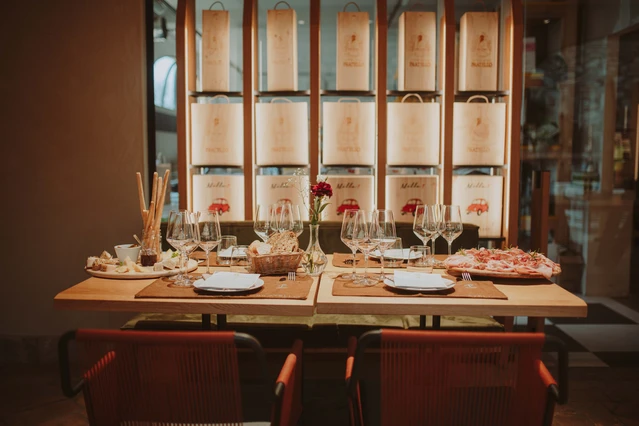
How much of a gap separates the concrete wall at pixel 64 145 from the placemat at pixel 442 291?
207cm

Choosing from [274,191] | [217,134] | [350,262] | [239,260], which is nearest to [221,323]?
[239,260]

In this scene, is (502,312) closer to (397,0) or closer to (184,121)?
(184,121)

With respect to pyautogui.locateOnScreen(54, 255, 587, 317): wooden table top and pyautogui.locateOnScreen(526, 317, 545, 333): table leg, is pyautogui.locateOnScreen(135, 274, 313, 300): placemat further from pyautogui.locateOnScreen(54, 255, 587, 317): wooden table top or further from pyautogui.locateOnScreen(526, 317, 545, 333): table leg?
pyautogui.locateOnScreen(526, 317, 545, 333): table leg

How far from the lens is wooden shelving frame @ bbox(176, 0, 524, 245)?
310cm

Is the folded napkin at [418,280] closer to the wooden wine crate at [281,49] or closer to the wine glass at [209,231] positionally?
the wine glass at [209,231]

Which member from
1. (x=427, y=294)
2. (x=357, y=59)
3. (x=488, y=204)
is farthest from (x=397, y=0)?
(x=427, y=294)

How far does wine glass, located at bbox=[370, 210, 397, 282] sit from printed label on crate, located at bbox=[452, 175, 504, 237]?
152cm

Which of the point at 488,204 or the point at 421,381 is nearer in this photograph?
the point at 421,381

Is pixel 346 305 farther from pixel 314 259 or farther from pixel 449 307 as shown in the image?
pixel 314 259

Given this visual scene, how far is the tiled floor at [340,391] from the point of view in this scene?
2488mm

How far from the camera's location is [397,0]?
381 centimetres

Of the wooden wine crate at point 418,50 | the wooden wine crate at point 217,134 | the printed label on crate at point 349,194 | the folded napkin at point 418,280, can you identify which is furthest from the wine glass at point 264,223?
the wooden wine crate at point 418,50

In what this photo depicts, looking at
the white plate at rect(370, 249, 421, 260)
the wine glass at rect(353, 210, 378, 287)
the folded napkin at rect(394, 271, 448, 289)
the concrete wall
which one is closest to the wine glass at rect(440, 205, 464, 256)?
the white plate at rect(370, 249, 421, 260)

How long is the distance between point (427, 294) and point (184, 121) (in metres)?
2.03
